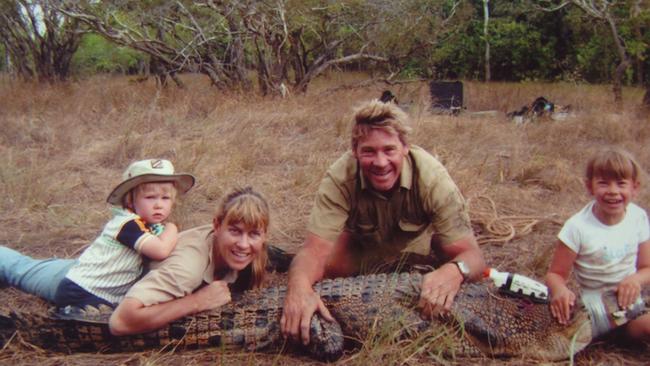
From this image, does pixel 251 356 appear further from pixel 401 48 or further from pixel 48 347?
pixel 401 48

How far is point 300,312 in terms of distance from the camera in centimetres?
265

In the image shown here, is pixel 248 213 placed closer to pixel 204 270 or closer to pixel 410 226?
pixel 204 270

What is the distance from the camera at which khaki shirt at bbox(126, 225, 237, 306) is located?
2604mm

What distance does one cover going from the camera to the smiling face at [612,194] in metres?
2.61

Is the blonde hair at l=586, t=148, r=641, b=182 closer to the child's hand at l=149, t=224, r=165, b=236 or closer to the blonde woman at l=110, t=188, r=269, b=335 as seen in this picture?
the blonde woman at l=110, t=188, r=269, b=335

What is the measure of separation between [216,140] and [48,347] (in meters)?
3.76

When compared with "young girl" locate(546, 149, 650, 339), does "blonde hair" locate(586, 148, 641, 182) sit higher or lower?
higher

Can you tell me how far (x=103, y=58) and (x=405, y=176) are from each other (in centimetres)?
1715

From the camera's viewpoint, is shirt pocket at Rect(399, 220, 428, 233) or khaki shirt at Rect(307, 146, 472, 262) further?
shirt pocket at Rect(399, 220, 428, 233)

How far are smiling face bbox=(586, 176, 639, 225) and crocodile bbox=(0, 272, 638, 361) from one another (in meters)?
0.33

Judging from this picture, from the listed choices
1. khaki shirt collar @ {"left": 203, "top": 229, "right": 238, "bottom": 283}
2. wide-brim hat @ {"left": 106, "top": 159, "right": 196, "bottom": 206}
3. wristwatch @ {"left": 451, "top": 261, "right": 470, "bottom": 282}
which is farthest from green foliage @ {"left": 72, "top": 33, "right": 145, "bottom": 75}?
wristwatch @ {"left": 451, "top": 261, "right": 470, "bottom": 282}

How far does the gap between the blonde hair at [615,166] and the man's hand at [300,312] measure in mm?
1274

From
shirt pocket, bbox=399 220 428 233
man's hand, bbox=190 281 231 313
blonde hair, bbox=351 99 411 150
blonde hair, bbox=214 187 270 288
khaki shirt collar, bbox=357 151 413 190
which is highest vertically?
blonde hair, bbox=351 99 411 150

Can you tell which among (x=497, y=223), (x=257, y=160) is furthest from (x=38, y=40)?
(x=497, y=223)
